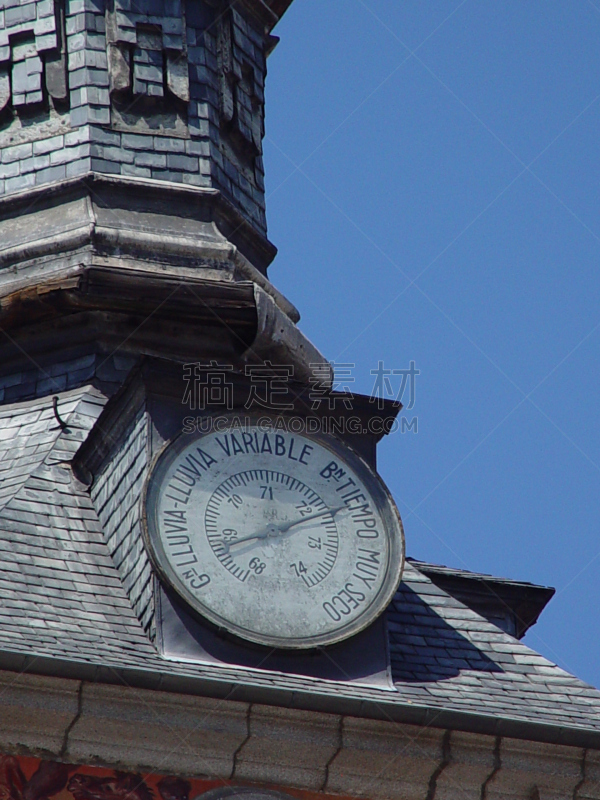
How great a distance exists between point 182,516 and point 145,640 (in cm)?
98

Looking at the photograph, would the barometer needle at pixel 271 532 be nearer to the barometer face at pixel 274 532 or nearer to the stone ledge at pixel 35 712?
the barometer face at pixel 274 532

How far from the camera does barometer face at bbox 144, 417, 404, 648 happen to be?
1484 centimetres

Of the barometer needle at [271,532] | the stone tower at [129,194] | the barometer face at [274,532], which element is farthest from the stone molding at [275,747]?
the stone tower at [129,194]

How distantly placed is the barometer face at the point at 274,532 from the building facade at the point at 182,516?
2 cm

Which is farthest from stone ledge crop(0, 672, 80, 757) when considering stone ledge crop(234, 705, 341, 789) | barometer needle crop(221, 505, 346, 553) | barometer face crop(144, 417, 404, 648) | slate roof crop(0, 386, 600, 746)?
barometer needle crop(221, 505, 346, 553)

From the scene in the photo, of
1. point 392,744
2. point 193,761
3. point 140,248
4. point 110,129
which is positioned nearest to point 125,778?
point 193,761

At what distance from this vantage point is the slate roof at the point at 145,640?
1387 centimetres

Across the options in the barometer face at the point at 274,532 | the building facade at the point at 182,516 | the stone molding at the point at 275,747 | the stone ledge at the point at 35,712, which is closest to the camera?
the stone ledge at the point at 35,712

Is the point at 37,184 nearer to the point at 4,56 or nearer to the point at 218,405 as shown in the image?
the point at 4,56

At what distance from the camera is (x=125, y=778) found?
13.7 m

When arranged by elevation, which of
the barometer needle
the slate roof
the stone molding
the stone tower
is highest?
the stone tower

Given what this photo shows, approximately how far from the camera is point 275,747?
14.0 metres

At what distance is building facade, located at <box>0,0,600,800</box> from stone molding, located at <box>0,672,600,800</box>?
0.01m

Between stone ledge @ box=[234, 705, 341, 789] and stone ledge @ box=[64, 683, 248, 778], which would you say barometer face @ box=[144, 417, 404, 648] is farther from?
stone ledge @ box=[64, 683, 248, 778]
